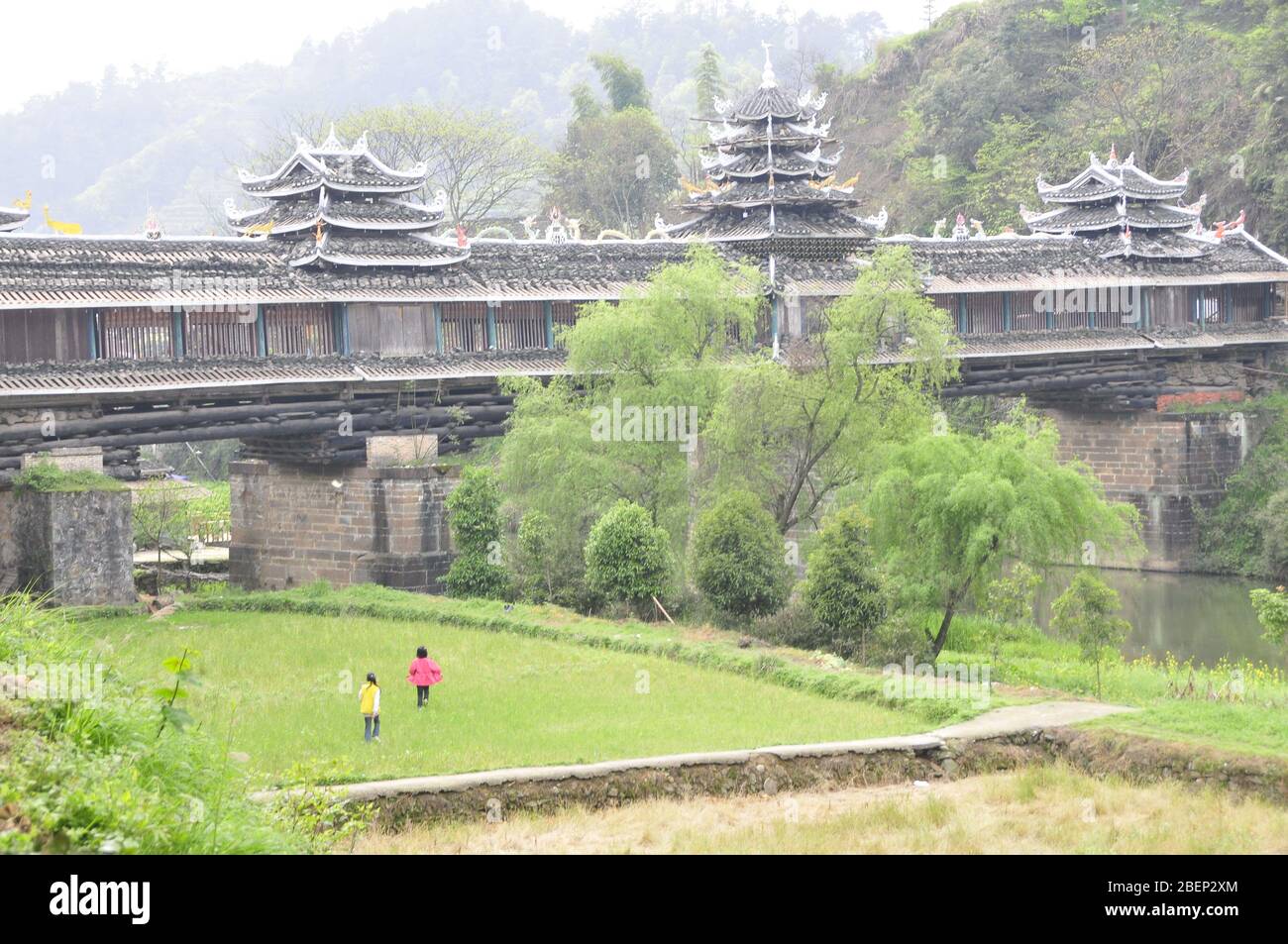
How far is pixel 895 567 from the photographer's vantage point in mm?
25609

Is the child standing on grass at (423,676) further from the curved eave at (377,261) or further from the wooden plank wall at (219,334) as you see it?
the curved eave at (377,261)

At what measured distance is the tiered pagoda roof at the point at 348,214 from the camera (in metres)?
30.5

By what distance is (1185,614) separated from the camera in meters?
35.8

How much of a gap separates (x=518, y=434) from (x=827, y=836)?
16.4 m

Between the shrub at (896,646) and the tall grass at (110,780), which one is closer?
the tall grass at (110,780)

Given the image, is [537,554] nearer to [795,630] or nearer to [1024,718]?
[795,630]

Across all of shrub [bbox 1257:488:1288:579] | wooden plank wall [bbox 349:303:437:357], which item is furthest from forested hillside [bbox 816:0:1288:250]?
wooden plank wall [bbox 349:303:437:357]

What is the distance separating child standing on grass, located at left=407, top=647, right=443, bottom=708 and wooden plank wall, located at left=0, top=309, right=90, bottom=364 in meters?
12.0

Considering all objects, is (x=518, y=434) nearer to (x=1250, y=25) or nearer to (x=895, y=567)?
Answer: (x=895, y=567)

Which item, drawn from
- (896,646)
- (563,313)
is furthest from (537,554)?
(896,646)

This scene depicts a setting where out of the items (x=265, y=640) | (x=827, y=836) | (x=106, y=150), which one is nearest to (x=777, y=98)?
(x=265, y=640)

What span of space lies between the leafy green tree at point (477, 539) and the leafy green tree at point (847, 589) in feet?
23.1

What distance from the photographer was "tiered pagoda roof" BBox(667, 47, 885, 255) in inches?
1400

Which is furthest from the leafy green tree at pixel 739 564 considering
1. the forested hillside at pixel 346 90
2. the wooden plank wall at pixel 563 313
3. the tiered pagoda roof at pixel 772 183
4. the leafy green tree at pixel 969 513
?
the forested hillside at pixel 346 90
